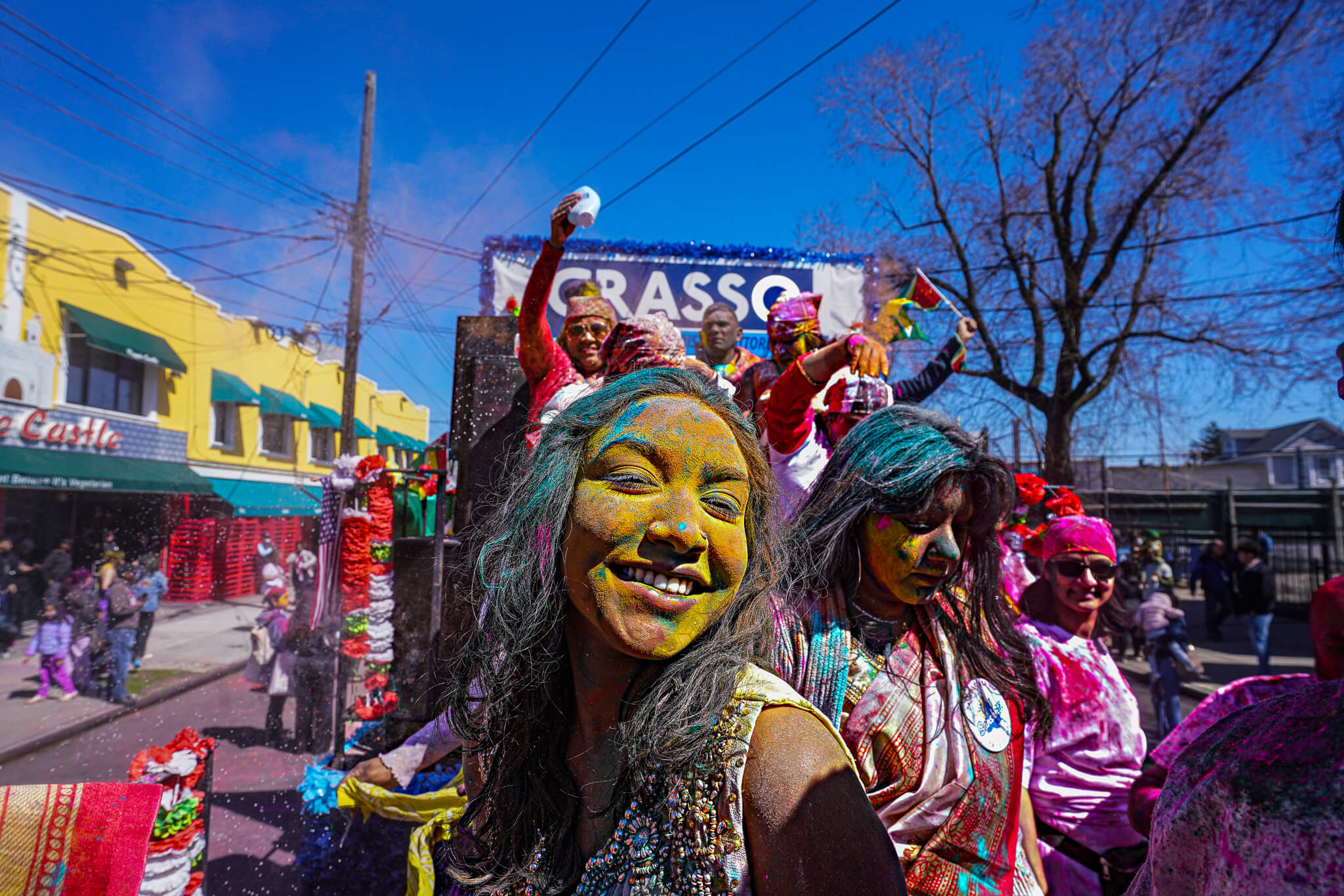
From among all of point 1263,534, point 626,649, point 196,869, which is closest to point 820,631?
point 626,649

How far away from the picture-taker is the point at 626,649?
122cm

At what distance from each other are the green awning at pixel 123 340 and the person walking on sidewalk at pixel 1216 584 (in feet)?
76.5

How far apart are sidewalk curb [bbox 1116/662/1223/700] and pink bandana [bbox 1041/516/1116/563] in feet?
23.8

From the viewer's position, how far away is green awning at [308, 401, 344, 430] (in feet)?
78.0

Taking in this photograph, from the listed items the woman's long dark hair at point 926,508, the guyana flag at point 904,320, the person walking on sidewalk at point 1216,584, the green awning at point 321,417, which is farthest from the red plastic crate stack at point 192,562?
the person walking on sidewalk at point 1216,584

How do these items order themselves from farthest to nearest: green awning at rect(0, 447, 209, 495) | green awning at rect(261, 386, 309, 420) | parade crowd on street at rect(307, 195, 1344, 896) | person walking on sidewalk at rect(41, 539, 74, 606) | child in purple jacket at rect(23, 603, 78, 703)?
green awning at rect(261, 386, 309, 420) < green awning at rect(0, 447, 209, 495) < person walking on sidewalk at rect(41, 539, 74, 606) < child in purple jacket at rect(23, 603, 78, 703) < parade crowd on street at rect(307, 195, 1344, 896)

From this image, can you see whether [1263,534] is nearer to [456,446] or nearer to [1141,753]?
[1141,753]

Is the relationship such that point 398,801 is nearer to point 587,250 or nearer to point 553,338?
point 553,338

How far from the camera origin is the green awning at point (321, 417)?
936 inches

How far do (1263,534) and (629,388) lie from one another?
1842 cm

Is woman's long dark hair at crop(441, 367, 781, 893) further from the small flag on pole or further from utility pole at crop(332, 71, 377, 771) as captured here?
utility pole at crop(332, 71, 377, 771)

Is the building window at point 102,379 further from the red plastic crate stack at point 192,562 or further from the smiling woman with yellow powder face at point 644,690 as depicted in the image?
the smiling woman with yellow powder face at point 644,690

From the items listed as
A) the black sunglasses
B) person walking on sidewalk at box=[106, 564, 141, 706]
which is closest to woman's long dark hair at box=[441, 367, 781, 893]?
the black sunglasses

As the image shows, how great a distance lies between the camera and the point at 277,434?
75.6 feet
